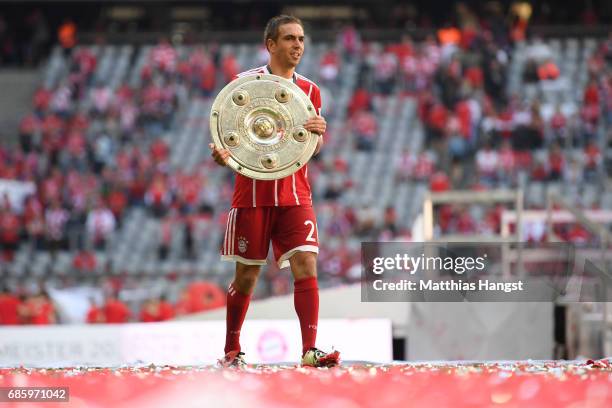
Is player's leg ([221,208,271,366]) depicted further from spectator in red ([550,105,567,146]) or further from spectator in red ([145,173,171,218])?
spectator in red ([550,105,567,146])

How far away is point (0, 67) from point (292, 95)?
26215mm

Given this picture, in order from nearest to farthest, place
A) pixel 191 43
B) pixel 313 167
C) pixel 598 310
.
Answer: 1. pixel 598 310
2. pixel 313 167
3. pixel 191 43

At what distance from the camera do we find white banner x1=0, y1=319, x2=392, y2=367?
1198 cm

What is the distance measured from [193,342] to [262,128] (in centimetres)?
585

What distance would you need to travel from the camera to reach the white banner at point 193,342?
1198cm

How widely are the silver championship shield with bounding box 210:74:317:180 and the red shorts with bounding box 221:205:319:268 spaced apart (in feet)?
1.17

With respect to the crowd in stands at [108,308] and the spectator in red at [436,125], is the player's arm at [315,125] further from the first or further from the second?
the spectator in red at [436,125]

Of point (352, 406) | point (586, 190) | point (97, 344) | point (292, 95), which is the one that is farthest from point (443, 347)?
point (586, 190)

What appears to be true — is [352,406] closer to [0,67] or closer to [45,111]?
[45,111]

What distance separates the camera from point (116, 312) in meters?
16.2

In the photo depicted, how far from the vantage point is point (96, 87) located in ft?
93.8

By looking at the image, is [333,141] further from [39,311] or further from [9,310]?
[39,311]

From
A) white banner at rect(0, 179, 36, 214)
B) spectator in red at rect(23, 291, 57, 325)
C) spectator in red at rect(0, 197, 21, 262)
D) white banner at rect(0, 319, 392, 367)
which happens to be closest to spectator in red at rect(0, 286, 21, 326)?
spectator in red at rect(23, 291, 57, 325)

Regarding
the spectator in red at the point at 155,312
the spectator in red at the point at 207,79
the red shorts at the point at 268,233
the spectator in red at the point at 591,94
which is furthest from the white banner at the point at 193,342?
the spectator in red at the point at 207,79
